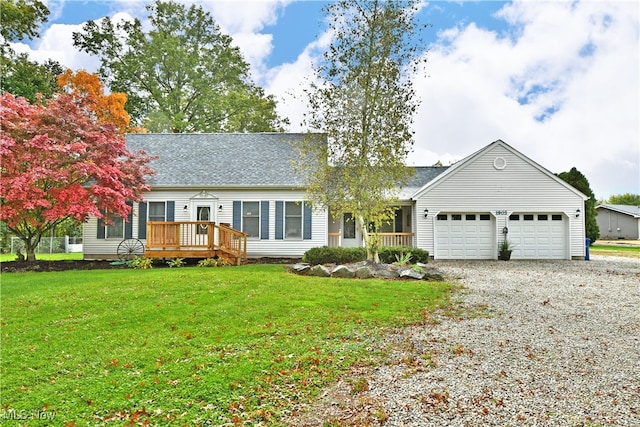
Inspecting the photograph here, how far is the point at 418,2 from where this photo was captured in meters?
13.0

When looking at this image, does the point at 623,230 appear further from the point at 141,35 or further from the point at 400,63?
the point at 141,35

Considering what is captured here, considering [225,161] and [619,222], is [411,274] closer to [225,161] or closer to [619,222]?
[225,161]

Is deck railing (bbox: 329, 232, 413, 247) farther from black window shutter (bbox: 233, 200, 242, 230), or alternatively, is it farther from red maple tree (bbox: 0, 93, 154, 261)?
red maple tree (bbox: 0, 93, 154, 261)

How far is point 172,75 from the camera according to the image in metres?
30.2

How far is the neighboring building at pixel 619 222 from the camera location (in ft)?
139

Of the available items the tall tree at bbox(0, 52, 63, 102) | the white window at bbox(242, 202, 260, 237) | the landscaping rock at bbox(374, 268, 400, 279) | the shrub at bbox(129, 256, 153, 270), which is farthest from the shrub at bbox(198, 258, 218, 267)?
the tall tree at bbox(0, 52, 63, 102)

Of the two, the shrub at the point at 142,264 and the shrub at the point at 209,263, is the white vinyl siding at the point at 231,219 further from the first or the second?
the shrub at the point at 209,263

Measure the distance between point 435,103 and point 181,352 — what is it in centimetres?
1374

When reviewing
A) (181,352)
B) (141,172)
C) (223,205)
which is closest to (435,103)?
(223,205)

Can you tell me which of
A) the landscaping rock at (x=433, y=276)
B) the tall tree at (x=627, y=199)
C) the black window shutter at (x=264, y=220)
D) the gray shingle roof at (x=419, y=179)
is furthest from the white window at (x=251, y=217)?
the tall tree at (x=627, y=199)

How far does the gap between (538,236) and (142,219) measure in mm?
16162

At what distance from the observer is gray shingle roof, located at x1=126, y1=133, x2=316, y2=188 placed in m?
17.0

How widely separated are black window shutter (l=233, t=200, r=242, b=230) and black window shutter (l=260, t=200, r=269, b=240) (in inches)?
32.9

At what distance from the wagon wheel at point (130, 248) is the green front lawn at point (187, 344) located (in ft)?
22.5
